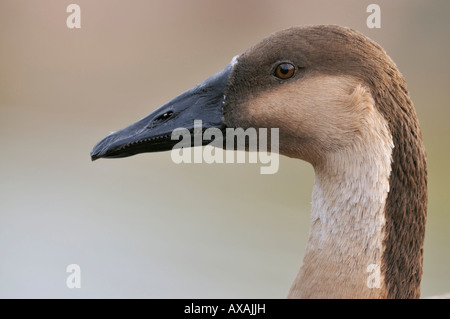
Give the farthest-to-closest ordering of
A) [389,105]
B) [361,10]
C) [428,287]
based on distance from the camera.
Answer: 1. [361,10]
2. [428,287]
3. [389,105]

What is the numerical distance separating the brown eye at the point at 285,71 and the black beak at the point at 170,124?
18cm

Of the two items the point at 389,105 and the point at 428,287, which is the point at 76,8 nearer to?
the point at 428,287

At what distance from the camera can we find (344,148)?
6.28 feet

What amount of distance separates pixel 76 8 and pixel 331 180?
14.8 feet

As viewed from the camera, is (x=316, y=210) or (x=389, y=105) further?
(x=316, y=210)

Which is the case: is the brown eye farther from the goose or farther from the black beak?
the black beak

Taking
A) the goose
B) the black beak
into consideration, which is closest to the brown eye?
the goose

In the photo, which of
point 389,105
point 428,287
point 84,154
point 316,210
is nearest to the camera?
point 389,105

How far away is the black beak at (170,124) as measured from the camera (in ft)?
6.71

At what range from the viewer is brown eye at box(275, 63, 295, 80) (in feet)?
6.47

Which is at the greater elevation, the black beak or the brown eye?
the brown eye

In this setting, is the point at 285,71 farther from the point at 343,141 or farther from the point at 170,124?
the point at 170,124
